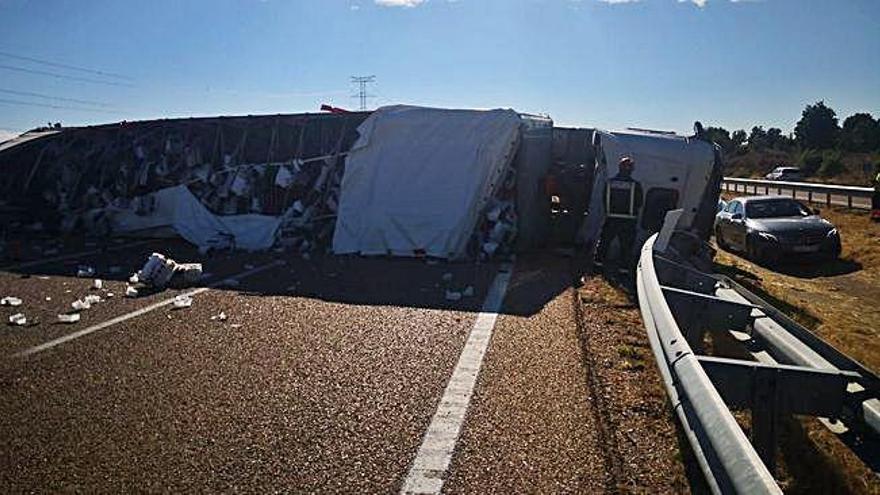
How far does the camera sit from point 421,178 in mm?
12062

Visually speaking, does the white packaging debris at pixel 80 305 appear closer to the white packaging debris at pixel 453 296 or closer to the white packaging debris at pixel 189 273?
the white packaging debris at pixel 189 273

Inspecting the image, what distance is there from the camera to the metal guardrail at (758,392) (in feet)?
6.98

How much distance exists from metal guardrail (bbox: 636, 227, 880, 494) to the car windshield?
12.9 metres

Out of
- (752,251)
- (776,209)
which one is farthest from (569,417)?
(776,209)

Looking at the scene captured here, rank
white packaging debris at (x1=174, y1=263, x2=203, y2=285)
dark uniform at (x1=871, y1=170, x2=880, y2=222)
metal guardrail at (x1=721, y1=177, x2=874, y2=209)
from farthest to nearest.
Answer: metal guardrail at (x1=721, y1=177, x2=874, y2=209)
dark uniform at (x1=871, y1=170, x2=880, y2=222)
white packaging debris at (x1=174, y1=263, x2=203, y2=285)

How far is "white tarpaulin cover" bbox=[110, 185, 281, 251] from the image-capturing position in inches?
511

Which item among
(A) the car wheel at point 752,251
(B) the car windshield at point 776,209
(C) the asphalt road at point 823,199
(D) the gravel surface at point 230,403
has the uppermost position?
(C) the asphalt road at point 823,199

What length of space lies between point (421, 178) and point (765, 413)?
31.5 ft

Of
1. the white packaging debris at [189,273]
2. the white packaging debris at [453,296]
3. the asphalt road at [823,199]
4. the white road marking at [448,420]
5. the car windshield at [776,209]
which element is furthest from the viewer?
the asphalt road at [823,199]

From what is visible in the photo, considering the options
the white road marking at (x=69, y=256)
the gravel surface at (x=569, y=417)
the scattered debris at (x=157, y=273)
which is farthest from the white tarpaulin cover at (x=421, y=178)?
the gravel surface at (x=569, y=417)

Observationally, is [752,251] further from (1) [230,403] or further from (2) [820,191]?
(2) [820,191]

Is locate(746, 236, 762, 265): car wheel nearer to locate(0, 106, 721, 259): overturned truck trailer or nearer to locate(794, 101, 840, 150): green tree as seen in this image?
locate(0, 106, 721, 259): overturned truck trailer

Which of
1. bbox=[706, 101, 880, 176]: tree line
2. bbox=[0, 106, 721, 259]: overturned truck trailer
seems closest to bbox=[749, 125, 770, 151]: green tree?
bbox=[706, 101, 880, 176]: tree line

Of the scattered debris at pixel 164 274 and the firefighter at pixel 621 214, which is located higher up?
the firefighter at pixel 621 214
